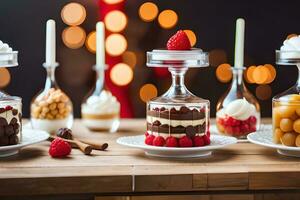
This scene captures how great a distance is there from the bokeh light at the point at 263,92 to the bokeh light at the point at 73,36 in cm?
64

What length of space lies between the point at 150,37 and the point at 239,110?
62 centimetres

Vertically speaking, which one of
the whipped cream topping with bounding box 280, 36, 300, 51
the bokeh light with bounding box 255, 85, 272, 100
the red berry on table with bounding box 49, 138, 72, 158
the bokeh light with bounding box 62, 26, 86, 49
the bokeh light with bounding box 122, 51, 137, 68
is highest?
the bokeh light with bounding box 62, 26, 86, 49

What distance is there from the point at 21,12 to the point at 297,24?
0.95 metres

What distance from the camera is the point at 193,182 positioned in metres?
1.44

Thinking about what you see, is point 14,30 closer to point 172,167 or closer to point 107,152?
point 107,152

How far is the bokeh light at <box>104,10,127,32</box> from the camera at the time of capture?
238cm

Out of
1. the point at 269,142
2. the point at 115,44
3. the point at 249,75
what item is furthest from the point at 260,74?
the point at 269,142

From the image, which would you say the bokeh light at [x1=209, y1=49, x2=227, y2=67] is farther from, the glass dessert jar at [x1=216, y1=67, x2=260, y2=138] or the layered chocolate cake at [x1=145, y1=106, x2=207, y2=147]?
the layered chocolate cake at [x1=145, y1=106, x2=207, y2=147]

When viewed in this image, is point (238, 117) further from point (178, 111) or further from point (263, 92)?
point (263, 92)

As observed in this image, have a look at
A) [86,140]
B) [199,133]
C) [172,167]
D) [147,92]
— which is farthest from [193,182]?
[147,92]

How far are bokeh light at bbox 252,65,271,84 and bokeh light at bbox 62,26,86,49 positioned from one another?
61 cm

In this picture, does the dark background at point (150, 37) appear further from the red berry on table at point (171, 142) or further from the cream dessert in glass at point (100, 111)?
the red berry on table at point (171, 142)

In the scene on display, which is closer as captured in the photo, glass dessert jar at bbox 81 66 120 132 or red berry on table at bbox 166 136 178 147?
red berry on table at bbox 166 136 178 147

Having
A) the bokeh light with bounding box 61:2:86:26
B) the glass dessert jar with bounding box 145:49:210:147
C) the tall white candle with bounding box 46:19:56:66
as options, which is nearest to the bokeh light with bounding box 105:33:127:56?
the bokeh light with bounding box 61:2:86:26
